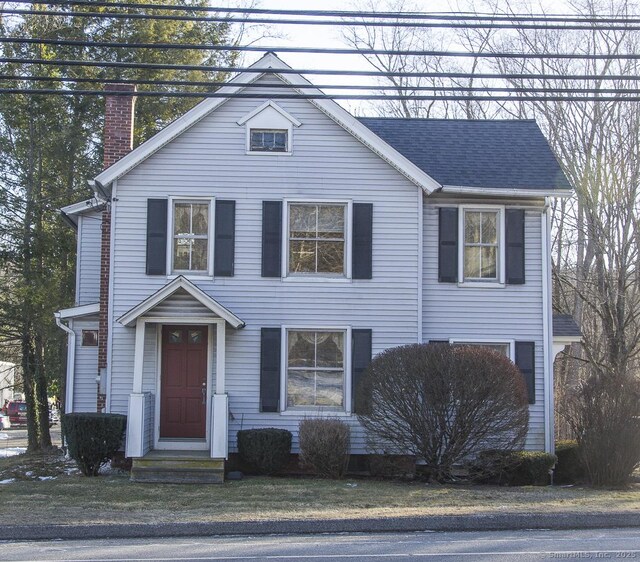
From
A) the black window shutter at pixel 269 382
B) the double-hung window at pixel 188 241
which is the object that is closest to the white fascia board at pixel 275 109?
the double-hung window at pixel 188 241

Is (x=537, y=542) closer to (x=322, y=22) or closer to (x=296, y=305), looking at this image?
(x=322, y=22)

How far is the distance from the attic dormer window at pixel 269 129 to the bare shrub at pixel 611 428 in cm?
724

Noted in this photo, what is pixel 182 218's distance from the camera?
55.9ft

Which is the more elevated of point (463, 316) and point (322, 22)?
point (322, 22)

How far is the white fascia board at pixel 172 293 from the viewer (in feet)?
51.4

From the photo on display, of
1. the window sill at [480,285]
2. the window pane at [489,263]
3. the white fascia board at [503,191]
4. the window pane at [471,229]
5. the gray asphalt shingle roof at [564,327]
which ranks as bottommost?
the gray asphalt shingle roof at [564,327]

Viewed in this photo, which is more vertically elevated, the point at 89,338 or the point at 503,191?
the point at 503,191

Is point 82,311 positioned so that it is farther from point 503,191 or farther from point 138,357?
point 503,191

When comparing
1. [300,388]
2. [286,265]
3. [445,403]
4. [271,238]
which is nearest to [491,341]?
[445,403]

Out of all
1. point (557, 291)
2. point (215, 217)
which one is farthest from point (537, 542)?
point (557, 291)

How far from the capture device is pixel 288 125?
56.2 feet

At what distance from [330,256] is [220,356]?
2918mm

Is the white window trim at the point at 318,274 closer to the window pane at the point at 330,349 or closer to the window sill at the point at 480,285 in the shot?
the window pane at the point at 330,349

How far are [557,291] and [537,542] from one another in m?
18.7
